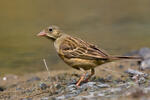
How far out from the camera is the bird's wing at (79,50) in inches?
352

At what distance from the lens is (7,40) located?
58.0ft

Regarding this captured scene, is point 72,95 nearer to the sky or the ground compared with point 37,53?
nearer to the ground

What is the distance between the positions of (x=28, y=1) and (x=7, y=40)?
16.9 ft

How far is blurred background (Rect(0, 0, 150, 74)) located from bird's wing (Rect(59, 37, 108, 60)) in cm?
494

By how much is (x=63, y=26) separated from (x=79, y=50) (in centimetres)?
1031

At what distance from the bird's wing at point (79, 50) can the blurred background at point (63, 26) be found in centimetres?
494

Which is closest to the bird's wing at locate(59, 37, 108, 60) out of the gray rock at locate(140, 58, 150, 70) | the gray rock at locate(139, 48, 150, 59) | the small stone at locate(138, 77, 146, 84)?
the small stone at locate(138, 77, 146, 84)

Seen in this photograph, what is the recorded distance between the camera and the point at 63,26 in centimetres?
1939

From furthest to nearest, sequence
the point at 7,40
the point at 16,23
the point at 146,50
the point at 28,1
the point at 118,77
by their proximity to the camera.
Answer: the point at 28,1 → the point at 16,23 → the point at 7,40 → the point at 146,50 → the point at 118,77

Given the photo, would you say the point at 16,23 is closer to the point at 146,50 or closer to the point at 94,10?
the point at 94,10

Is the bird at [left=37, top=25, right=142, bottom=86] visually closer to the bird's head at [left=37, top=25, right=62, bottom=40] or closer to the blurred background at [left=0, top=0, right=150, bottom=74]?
the bird's head at [left=37, top=25, right=62, bottom=40]

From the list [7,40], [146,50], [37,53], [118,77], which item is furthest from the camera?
[7,40]

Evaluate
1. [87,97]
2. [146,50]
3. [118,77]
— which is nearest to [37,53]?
[146,50]

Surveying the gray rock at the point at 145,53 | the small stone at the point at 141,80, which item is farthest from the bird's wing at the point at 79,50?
the gray rock at the point at 145,53
